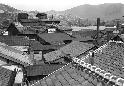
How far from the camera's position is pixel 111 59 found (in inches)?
311

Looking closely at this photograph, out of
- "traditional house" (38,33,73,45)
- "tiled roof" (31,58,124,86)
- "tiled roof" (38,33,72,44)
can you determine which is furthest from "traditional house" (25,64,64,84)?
"tiled roof" (38,33,72,44)

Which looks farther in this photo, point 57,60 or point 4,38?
point 4,38

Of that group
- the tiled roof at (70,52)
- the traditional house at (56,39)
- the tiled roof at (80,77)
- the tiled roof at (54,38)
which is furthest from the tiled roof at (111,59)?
the tiled roof at (54,38)

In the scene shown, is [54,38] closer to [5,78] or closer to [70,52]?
[70,52]

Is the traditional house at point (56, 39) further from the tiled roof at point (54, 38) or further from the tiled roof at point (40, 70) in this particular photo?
the tiled roof at point (40, 70)

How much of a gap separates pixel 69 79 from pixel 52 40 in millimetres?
42913

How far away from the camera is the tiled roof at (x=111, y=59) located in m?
6.86

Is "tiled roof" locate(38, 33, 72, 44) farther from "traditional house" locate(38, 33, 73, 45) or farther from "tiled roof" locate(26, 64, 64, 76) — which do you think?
"tiled roof" locate(26, 64, 64, 76)

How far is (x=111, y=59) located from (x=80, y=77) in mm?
1602

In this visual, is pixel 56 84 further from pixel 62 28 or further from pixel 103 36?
pixel 103 36

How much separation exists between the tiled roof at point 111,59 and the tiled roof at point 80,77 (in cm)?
57

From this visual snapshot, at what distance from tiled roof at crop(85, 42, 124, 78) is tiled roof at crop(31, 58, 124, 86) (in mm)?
574

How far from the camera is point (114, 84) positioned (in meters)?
5.40

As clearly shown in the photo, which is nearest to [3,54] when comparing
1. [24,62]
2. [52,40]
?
[24,62]
